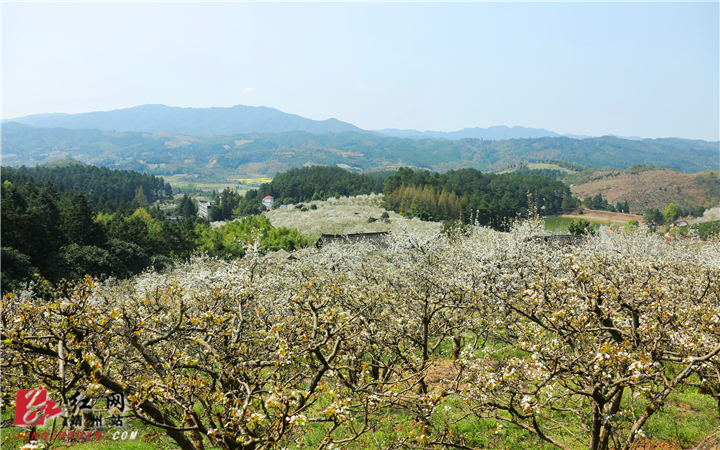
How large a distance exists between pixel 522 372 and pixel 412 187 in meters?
87.4

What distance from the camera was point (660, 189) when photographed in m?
153

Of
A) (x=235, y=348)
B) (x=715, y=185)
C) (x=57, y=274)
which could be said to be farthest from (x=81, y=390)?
(x=715, y=185)

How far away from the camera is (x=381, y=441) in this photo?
386 inches

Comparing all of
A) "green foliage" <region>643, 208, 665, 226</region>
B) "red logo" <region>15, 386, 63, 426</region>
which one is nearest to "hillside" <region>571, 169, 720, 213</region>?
"green foliage" <region>643, 208, 665, 226</region>

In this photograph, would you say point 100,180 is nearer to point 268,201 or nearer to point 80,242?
point 268,201

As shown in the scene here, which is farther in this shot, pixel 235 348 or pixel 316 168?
pixel 316 168

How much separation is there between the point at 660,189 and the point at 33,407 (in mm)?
197836

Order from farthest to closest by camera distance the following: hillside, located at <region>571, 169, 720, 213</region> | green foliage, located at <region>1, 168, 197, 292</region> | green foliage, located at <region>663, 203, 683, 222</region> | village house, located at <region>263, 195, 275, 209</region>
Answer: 1. hillside, located at <region>571, 169, 720, 213</region>
2. village house, located at <region>263, 195, 275, 209</region>
3. green foliage, located at <region>663, 203, 683, 222</region>
4. green foliage, located at <region>1, 168, 197, 292</region>

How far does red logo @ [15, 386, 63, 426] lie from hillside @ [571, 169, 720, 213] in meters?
172

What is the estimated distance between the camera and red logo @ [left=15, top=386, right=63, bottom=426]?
Answer: 17.5 feet

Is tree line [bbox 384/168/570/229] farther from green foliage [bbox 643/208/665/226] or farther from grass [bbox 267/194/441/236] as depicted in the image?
green foliage [bbox 643/208/665/226]

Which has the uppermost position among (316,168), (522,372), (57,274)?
(316,168)

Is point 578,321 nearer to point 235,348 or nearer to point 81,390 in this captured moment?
point 235,348

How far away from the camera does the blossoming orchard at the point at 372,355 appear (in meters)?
5.18
